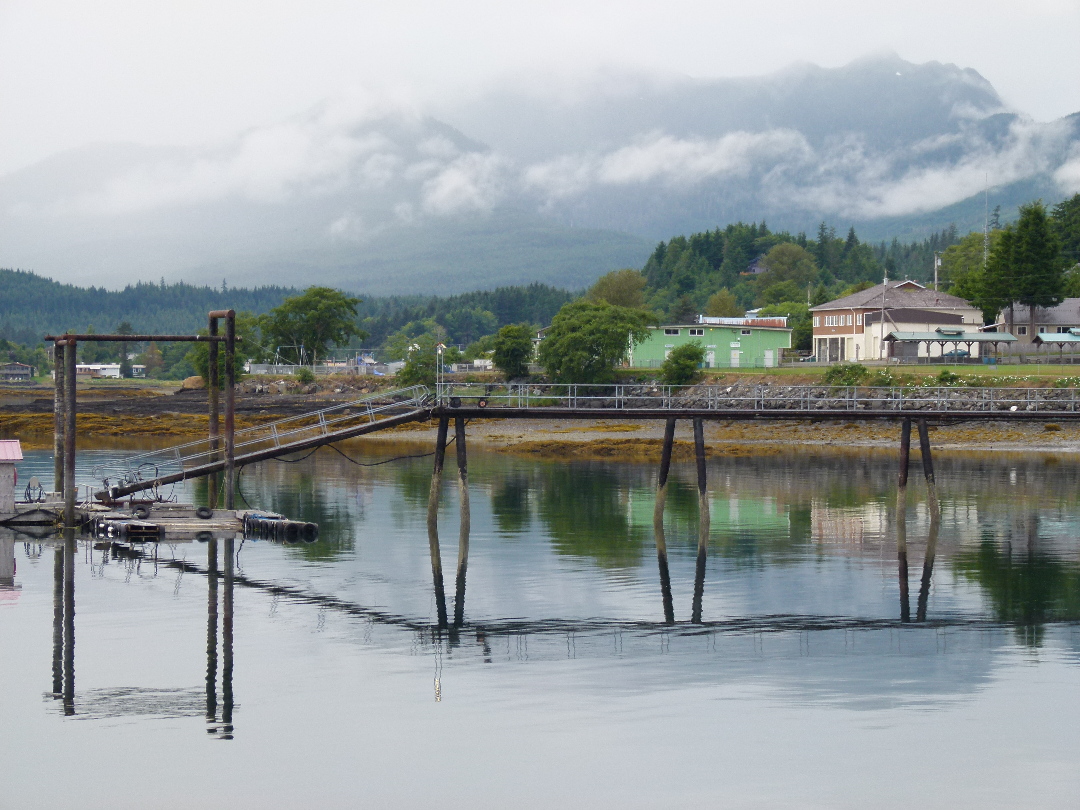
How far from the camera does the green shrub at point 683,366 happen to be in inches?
4879

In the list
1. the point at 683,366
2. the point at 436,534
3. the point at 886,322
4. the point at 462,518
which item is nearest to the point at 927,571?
the point at 462,518

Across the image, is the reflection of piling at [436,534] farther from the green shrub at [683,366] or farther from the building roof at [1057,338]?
the building roof at [1057,338]

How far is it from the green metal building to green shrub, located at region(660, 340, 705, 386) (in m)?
15.5

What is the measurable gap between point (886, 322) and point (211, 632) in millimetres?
120791

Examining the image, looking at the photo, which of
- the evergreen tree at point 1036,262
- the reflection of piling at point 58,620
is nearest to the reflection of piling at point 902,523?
the reflection of piling at point 58,620

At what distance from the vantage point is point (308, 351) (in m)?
181

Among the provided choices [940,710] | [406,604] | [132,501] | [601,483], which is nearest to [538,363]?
[601,483]

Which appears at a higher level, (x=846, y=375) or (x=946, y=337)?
Result: (x=946, y=337)

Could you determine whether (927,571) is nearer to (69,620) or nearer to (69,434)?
(69,620)

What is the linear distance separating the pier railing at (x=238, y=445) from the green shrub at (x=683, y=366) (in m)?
27.5

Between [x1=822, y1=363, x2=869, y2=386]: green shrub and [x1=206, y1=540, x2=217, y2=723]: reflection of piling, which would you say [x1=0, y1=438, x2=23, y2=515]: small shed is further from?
[x1=822, y1=363, x2=869, y2=386]: green shrub

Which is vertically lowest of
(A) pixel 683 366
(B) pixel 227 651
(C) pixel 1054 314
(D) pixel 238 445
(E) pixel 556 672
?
(E) pixel 556 672

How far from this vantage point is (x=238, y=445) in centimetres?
4794

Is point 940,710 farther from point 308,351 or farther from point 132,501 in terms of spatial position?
point 308,351
